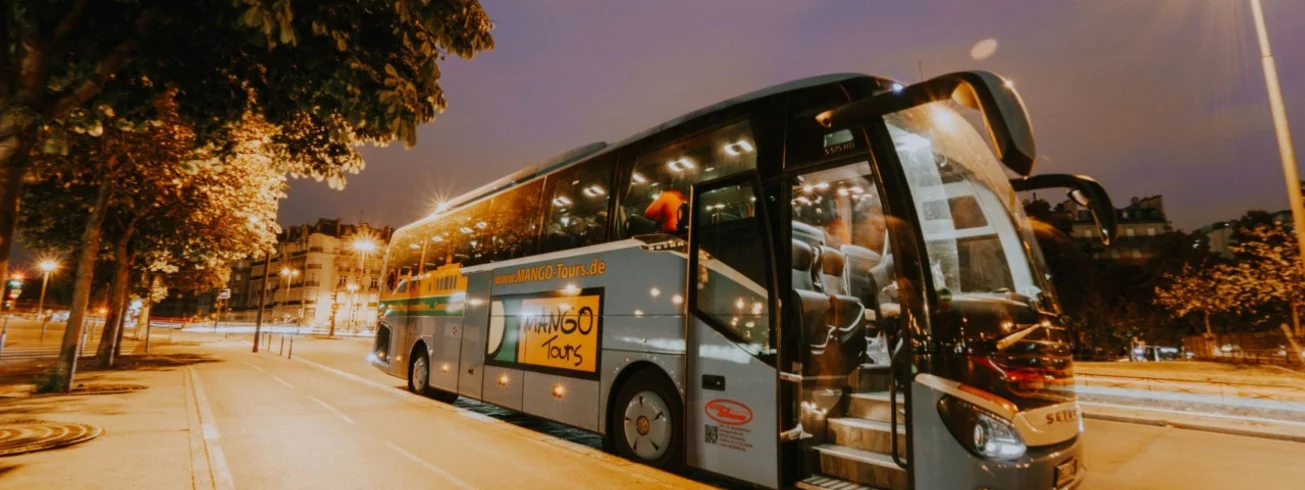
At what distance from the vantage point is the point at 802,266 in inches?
223

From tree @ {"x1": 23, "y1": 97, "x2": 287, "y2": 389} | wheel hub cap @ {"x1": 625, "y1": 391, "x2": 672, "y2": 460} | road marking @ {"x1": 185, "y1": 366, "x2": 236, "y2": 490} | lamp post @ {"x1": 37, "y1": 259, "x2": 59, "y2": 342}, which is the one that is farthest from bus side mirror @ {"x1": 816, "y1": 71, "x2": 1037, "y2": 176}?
lamp post @ {"x1": 37, "y1": 259, "x2": 59, "y2": 342}

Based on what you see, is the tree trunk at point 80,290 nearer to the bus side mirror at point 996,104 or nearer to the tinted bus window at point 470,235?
the tinted bus window at point 470,235

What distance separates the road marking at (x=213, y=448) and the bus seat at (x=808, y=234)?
232 inches

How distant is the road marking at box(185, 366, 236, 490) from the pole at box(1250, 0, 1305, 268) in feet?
43.6

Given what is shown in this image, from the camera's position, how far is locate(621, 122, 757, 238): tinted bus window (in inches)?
231

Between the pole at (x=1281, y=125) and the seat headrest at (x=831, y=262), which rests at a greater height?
the pole at (x=1281, y=125)

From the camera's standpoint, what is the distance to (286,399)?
11469 millimetres

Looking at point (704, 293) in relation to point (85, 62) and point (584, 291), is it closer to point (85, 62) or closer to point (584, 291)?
point (584, 291)

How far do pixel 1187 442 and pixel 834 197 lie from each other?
302 inches

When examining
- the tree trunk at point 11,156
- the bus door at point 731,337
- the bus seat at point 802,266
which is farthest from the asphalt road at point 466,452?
the tree trunk at point 11,156

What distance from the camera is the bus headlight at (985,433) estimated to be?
3.96m

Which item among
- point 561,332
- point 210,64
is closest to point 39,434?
point 210,64

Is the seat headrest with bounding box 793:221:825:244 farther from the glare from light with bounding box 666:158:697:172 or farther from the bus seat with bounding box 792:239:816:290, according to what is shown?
the glare from light with bounding box 666:158:697:172

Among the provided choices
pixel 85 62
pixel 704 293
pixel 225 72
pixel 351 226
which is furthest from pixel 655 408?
pixel 351 226
